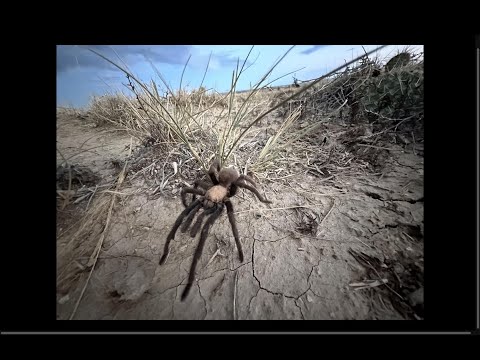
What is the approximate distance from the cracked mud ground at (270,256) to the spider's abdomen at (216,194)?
0.69 ft

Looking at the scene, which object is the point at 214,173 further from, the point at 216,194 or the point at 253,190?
the point at 253,190

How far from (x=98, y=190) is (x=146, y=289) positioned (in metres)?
0.84

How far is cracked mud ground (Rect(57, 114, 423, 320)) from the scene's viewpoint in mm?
1013

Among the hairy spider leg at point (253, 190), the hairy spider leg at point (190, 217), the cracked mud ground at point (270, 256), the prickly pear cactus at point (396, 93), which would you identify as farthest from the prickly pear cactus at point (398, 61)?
the hairy spider leg at point (190, 217)

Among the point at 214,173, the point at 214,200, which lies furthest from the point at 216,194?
the point at 214,173

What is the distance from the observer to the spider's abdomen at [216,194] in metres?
1.25

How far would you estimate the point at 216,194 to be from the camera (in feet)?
4.18

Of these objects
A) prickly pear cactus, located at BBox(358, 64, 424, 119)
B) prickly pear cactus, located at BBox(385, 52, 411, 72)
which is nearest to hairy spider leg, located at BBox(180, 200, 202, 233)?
prickly pear cactus, located at BBox(358, 64, 424, 119)

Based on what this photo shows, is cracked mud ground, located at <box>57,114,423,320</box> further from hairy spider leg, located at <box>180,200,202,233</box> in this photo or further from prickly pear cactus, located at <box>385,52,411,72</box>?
prickly pear cactus, located at <box>385,52,411,72</box>

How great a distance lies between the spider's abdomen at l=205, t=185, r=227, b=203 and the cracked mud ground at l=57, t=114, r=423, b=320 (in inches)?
8.3

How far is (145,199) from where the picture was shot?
5.07 feet

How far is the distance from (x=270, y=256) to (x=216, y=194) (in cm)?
47
